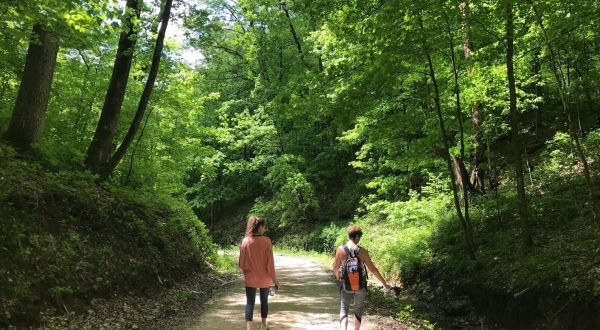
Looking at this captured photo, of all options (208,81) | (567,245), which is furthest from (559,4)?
(208,81)

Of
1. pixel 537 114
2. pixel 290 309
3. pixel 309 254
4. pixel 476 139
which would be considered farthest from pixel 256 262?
pixel 309 254

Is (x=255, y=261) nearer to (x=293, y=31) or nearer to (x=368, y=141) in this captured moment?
(x=368, y=141)

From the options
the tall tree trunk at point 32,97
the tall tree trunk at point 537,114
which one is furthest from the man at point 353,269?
the tall tree trunk at point 537,114

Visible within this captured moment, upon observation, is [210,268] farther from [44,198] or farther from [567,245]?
[567,245]

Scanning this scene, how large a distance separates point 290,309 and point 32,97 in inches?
295

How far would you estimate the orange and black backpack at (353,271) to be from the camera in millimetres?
5457

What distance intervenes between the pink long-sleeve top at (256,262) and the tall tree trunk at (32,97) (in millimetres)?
6642

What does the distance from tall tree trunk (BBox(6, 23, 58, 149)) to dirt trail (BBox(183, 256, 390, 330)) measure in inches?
222

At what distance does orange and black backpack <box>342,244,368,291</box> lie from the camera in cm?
546

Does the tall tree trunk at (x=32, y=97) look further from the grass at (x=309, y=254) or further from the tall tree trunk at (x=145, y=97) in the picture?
the grass at (x=309, y=254)

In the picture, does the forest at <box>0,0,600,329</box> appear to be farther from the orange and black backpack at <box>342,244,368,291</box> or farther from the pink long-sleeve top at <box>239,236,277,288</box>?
the orange and black backpack at <box>342,244,368,291</box>

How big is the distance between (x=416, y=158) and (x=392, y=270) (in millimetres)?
3646

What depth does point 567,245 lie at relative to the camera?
7.84 m

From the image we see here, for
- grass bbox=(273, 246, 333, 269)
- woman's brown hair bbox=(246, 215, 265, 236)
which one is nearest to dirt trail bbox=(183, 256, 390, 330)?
woman's brown hair bbox=(246, 215, 265, 236)
